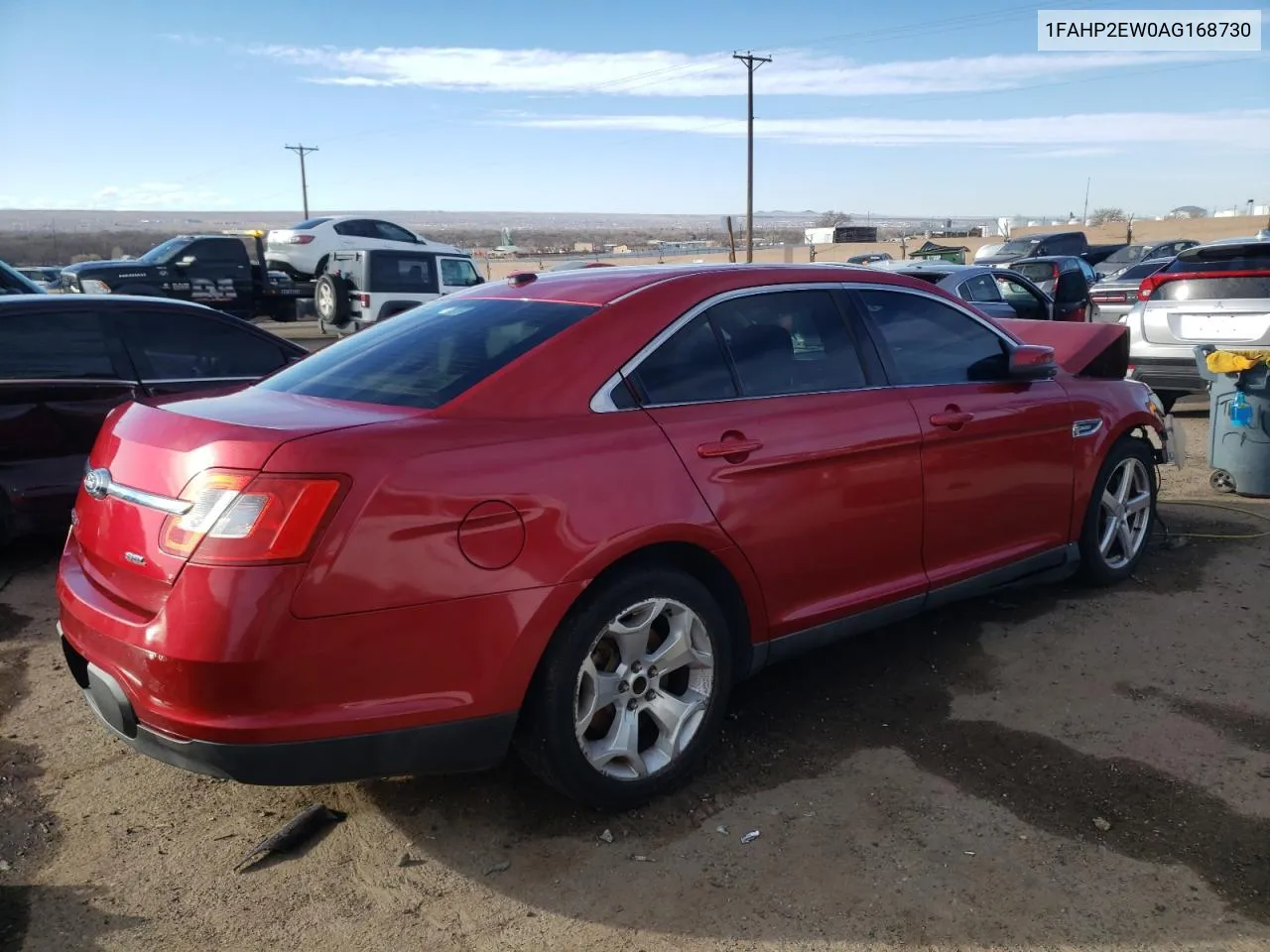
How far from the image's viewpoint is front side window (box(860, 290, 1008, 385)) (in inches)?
160

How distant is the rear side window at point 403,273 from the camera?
59.7 ft

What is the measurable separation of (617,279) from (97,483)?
5.83 ft

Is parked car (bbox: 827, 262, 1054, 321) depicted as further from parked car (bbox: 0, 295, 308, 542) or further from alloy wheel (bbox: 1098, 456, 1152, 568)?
parked car (bbox: 0, 295, 308, 542)

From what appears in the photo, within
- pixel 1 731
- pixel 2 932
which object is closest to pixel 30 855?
pixel 2 932

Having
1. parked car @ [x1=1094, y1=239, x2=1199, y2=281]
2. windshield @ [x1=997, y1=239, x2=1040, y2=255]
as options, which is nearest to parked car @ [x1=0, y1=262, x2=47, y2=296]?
parked car @ [x1=1094, y1=239, x2=1199, y2=281]

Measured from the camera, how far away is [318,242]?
Answer: 21.8m

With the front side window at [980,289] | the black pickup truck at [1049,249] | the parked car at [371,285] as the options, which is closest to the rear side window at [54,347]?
the front side window at [980,289]

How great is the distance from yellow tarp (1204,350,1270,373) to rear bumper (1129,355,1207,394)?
1.94 m

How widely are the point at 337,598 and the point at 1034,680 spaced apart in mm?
2865

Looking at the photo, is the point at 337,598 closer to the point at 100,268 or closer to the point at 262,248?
the point at 100,268

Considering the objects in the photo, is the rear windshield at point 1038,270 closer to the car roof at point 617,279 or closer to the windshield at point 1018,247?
the windshield at point 1018,247

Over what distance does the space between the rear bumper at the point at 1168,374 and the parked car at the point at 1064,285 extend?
4511mm

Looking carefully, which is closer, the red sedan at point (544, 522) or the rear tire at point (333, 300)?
the red sedan at point (544, 522)

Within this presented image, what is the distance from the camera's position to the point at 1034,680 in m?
4.14
